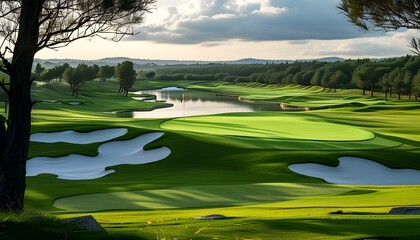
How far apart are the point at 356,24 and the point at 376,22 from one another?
80 cm

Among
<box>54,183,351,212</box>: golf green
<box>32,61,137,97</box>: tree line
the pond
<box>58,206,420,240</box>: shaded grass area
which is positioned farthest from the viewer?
<box>32,61,137,97</box>: tree line

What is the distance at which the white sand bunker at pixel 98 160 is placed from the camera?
3234cm

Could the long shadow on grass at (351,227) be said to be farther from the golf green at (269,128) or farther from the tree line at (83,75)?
the tree line at (83,75)

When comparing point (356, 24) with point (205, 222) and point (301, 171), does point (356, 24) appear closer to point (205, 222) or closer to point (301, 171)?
point (205, 222)

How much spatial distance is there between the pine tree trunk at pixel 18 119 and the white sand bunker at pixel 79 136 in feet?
89.9

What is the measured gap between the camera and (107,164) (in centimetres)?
3444

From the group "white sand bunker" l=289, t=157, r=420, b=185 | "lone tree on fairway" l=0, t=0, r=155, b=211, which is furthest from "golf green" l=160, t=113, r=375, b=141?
"lone tree on fairway" l=0, t=0, r=155, b=211

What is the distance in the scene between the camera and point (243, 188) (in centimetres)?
2273

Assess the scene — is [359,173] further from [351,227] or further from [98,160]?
[351,227]

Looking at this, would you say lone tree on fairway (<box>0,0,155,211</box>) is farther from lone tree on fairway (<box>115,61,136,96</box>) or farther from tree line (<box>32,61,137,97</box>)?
lone tree on fairway (<box>115,61,136,96</box>)

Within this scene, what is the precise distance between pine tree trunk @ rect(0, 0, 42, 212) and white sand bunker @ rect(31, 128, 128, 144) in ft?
89.9

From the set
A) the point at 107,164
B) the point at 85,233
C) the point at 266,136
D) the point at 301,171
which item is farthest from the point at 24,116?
the point at 266,136

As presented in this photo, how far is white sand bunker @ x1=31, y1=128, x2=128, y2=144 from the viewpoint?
40250 millimetres

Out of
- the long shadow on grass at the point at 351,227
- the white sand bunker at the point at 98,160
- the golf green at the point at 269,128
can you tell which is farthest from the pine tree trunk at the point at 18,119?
the golf green at the point at 269,128
